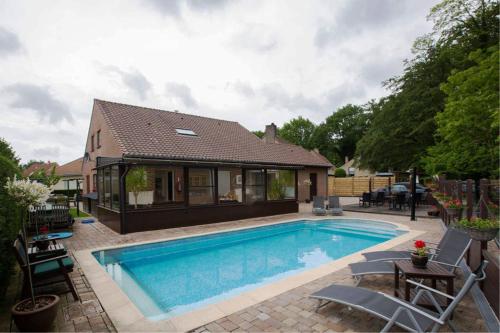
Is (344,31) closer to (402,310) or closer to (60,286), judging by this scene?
(402,310)

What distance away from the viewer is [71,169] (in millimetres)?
31703

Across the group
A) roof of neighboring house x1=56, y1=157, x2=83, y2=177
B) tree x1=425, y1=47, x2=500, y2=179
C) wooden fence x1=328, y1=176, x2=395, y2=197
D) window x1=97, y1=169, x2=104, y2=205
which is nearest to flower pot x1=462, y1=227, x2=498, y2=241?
tree x1=425, y1=47, x2=500, y2=179

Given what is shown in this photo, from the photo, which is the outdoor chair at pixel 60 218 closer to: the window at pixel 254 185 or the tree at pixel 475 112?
the window at pixel 254 185

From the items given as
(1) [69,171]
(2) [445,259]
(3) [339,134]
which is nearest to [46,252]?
(2) [445,259]

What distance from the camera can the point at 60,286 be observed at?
185 inches

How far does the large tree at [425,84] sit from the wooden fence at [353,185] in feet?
10.3

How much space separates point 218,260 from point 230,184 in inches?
218

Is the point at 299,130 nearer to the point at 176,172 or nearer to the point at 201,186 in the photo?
the point at 176,172

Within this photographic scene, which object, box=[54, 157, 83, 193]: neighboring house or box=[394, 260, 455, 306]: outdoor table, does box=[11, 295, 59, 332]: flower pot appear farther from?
box=[54, 157, 83, 193]: neighboring house

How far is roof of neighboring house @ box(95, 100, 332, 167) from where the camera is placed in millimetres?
11154

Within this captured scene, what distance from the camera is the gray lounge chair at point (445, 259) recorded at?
4.12m

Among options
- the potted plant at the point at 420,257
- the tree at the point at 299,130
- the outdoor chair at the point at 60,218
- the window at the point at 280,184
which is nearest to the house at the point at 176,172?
the window at the point at 280,184

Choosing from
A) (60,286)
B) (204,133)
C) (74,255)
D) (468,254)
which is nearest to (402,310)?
(468,254)

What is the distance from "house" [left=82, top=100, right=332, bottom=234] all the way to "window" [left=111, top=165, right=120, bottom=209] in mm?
37
